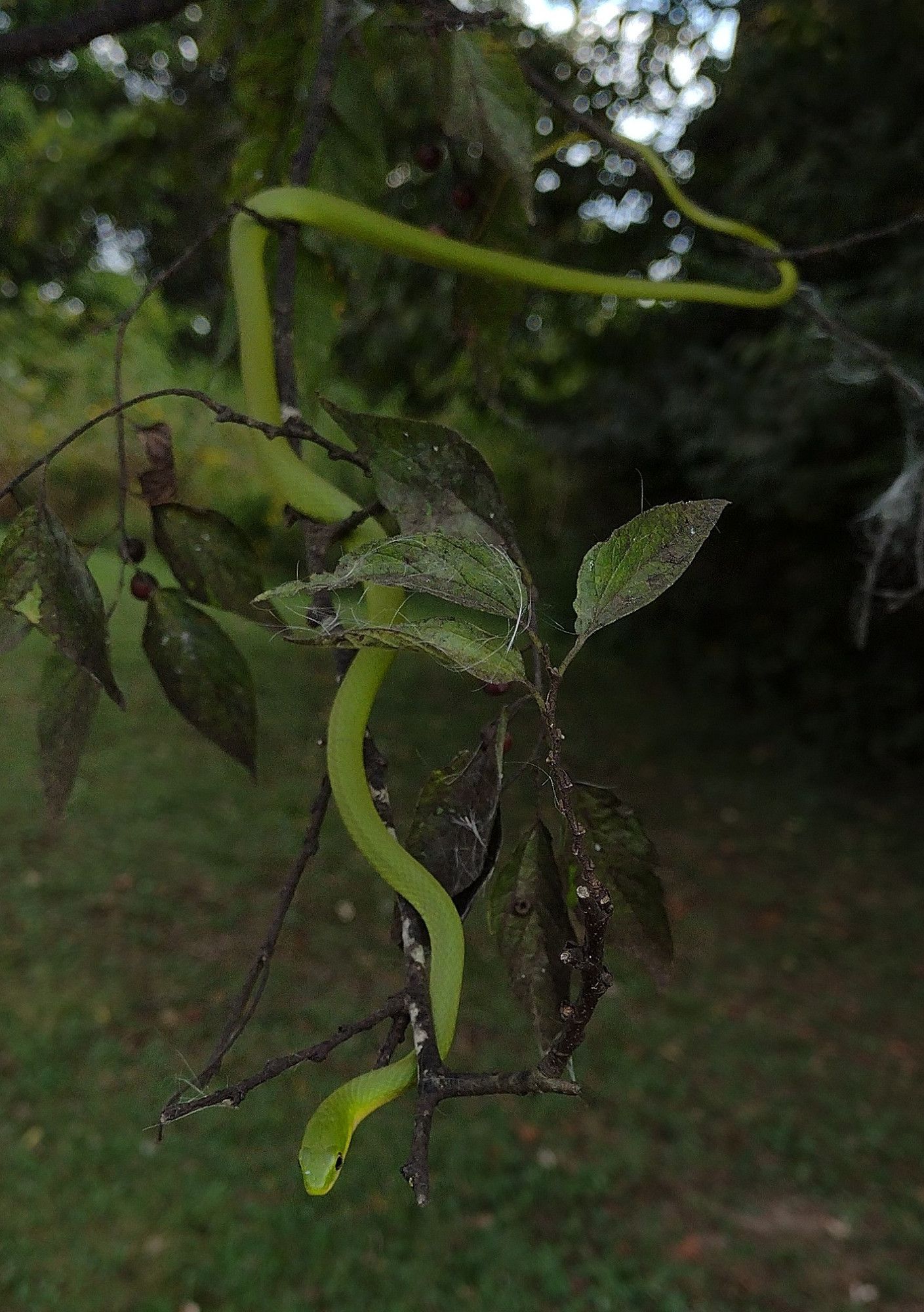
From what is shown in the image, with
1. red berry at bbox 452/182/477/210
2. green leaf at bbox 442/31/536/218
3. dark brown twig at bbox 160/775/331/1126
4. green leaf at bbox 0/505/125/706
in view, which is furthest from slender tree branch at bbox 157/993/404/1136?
red berry at bbox 452/182/477/210

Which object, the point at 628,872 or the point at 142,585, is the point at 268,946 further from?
the point at 142,585

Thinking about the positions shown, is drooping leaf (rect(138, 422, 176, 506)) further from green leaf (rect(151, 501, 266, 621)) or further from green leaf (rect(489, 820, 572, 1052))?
green leaf (rect(489, 820, 572, 1052))

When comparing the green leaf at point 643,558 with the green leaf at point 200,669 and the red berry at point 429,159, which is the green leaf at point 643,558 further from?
the red berry at point 429,159

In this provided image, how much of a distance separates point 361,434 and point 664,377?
5.50m

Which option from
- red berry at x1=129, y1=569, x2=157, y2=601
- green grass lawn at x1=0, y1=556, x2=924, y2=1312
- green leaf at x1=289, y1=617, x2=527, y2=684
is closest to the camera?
green leaf at x1=289, y1=617, x2=527, y2=684

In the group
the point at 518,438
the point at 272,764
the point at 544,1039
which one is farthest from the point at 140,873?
the point at 544,1039

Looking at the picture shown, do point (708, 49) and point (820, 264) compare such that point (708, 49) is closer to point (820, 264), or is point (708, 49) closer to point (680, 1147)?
point (820, 264)

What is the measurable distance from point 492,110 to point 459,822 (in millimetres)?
836

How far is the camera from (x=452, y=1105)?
11.4ft

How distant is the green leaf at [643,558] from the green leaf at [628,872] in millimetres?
218

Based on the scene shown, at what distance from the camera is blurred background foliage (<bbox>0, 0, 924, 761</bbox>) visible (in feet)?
4.61

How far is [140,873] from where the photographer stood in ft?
17.1

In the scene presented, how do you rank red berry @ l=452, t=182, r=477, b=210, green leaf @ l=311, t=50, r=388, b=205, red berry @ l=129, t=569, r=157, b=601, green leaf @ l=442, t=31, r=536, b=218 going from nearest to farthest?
1. red berry @ l=129, t=569, r=157, b=601
2. green leaf @ l=442, t=31, r=536, b=218
3. green leaf @ l=311, t=50, r=388, b=205
4. red berry @ l=452, t=182, r=477, b=210

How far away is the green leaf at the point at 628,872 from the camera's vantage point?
75 cm
